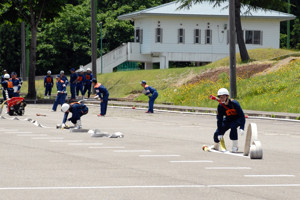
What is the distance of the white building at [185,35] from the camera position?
64.0 metres

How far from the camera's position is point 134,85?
165ft

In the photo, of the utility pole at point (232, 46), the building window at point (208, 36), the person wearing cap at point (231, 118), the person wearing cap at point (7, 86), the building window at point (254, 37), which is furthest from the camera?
the building window at point (254, 37)

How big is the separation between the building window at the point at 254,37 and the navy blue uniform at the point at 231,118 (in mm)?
49939

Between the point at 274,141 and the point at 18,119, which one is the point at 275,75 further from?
the point at 274,141

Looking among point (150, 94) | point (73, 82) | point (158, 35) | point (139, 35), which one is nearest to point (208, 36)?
point (158, 35)

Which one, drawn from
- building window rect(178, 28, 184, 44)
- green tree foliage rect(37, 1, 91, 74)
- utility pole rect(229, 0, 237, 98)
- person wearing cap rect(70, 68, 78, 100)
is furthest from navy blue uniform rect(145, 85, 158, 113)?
green tree foliage rect(37, 1, 91, 74)

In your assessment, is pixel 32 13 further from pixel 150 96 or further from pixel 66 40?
pixel 66 40

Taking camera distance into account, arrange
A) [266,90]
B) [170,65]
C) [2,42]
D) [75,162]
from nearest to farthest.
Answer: [75,162] < [266,90] < [170,65] < [2,42]

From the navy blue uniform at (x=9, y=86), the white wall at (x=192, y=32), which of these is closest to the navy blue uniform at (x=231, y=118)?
the navy blue uniform at (x=9, y=86)

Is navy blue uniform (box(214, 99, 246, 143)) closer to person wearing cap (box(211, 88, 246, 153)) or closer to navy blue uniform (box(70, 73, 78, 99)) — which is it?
person wearing cap (box(211, 88, 246, 153))

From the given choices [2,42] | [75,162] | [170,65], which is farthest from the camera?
[2,42]

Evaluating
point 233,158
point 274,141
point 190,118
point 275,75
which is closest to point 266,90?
point 275,75

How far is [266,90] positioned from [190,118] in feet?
27.3

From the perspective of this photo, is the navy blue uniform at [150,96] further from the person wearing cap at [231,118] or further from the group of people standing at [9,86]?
the person wearing cap at [231,118]
